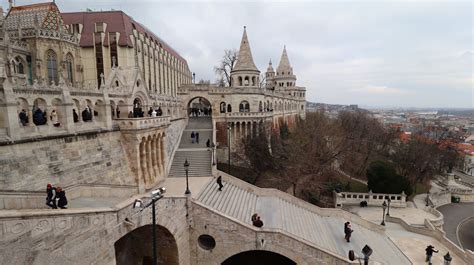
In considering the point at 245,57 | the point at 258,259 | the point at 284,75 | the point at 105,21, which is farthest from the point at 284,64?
the point at 258,259

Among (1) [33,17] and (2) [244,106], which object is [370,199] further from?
(1) [33,17]

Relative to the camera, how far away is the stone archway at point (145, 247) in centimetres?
1216

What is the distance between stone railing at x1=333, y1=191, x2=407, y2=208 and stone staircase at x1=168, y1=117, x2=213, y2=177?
13.4m

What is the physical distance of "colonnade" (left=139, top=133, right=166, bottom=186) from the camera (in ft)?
50.3

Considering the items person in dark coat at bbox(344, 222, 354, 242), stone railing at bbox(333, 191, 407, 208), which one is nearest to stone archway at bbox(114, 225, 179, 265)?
person in dark coat at bbox(344, 222, 354, 242)

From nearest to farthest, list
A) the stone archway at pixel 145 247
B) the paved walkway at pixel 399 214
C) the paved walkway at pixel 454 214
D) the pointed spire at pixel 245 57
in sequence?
the stone archway at pixel 145 247
the paved walkway at pixel 399 214
the paved walkway at pixel 454 214
the pointed spire at pixel 245 57

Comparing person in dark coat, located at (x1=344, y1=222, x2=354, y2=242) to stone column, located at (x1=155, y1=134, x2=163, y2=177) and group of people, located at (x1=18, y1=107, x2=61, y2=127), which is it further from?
group of people, located at (x1=18, y1=107, x2=61, y2=127)

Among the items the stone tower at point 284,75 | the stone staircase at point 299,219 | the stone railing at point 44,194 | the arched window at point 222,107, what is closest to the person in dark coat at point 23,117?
the stone railing at point 44,194

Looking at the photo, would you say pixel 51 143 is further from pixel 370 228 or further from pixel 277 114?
pixel 277 114

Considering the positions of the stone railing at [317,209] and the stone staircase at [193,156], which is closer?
the stone railing at [317,209]

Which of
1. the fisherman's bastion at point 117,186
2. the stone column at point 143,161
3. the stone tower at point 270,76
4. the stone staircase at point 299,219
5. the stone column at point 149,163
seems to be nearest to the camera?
the fisherman's bastion at point 117,186

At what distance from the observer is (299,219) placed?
53.8 ft

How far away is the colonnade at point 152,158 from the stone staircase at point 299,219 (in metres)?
3.32

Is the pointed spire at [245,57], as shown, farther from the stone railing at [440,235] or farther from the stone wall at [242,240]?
the stone wall at [242,240]
